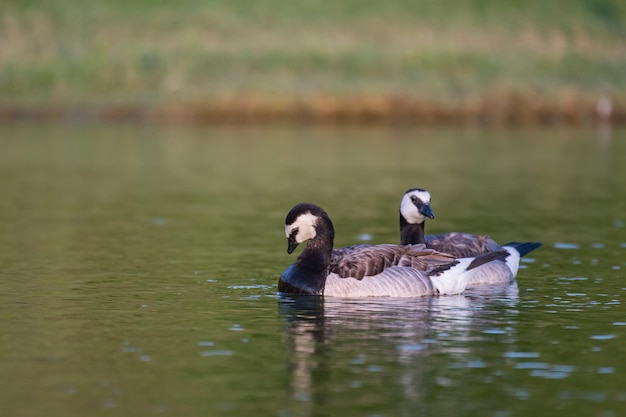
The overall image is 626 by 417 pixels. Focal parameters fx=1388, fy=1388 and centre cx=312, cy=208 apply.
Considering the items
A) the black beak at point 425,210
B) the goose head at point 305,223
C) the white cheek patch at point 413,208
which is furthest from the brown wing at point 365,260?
the white cheek patch at point 413,208

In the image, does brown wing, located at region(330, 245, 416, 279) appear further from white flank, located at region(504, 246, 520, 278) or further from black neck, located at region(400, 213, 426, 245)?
white flank, located at region(504, 246, 520, 278)

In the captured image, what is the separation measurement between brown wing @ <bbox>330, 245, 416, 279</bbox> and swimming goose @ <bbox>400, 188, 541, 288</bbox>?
167 centimetres

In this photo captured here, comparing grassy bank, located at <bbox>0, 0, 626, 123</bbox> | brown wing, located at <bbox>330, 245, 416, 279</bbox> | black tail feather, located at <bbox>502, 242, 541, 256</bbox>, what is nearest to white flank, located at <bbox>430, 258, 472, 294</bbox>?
brown wing, located at <bbox>330, 245, 416, 279</bbox>

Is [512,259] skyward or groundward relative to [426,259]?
groundward

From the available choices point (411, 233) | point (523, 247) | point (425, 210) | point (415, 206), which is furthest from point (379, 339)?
point (523, 247)

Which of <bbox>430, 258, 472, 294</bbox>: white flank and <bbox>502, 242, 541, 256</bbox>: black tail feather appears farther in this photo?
<bbox>502, 242, 541, 256</bbox>: black tail feather

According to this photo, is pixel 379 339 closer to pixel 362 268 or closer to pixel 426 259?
pixel 362 268

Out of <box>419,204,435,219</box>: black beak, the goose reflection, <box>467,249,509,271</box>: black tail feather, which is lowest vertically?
the goose reflection

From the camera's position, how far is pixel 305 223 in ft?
57.9

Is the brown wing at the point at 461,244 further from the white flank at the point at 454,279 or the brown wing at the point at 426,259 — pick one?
the brown wing at the point at 426,259

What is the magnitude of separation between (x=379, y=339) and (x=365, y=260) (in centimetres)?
283

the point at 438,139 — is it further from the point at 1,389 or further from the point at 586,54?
the point at 1,389

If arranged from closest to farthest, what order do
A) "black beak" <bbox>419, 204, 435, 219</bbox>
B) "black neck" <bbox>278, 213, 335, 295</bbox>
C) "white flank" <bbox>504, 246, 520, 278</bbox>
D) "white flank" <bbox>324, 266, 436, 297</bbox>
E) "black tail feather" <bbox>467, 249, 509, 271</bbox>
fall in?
"white flank" <bbox>324, 266, 436, 297</bbox> → "black neck" <bbox>278, 213, 335, 295</bbox> → "black tail feather" <bbox>467, 249, 509, 271</bbox> → "black beak" <bbox>419, 204, 435, 219</bbox> → "white flank" <bbox>504, 246, 520, 278</bbox>

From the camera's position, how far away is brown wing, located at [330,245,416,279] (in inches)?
673
